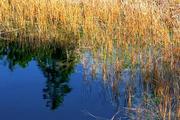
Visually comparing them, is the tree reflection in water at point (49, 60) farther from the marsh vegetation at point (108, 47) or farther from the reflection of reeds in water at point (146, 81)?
the reflection of reeds in water at point (146, 81)

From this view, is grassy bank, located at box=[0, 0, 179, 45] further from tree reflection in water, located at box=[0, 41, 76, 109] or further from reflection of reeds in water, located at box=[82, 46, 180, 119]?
reflection of reeds in water, located at box=[82, 46, 180, 119]

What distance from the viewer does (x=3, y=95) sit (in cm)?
590

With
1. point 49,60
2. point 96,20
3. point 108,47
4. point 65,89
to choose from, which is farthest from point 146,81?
point 96,20

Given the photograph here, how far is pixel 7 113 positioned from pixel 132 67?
1.86m

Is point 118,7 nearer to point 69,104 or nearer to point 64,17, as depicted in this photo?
point 64,17

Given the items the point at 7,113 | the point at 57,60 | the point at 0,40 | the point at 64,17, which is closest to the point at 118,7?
the point at 64,17

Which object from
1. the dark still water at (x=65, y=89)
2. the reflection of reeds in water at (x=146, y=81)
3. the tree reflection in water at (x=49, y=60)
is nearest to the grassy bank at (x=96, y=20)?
the tree reflection in water at (x=49, y=60)

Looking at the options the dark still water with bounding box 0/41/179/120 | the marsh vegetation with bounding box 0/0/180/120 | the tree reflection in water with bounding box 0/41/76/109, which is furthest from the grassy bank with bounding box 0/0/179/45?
the dark still water with bounding box 0/41/179/120

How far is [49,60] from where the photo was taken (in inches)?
292

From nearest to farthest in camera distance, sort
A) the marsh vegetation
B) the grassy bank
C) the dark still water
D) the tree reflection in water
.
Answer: the dark still water < the marsh vegetation < the tree reflection in water < the grassy bank

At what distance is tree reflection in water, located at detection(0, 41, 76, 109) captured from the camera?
603cm

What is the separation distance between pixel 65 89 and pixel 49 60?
1342mm

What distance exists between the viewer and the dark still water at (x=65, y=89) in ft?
17.4

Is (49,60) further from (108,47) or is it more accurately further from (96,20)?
(96,20)
